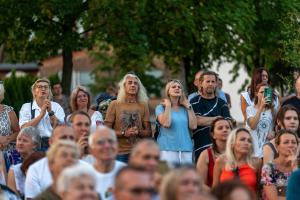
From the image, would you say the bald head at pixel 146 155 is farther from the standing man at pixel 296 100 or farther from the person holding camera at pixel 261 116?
the standing man at pixel 296 100

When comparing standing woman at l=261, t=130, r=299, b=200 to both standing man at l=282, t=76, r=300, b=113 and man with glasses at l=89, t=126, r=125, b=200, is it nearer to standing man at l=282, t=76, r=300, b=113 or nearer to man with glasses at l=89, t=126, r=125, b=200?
man with glasses at l=89, t=126, r=125, b=200

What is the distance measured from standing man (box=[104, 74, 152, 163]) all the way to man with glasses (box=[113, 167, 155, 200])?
655cm

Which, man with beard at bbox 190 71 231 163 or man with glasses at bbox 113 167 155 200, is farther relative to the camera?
man with beard at bbox 190 71 231 163

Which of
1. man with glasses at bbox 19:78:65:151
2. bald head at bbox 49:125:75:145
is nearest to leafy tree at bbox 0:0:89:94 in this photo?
man with glasses at bbox 19:78:65:151

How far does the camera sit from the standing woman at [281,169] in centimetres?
1377

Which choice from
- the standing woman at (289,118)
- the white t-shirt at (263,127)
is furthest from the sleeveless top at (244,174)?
the white t-shirt at (263,127)

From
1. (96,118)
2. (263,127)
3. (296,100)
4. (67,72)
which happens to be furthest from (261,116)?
(67,72)

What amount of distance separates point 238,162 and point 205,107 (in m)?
2.88

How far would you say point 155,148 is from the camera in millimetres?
10867

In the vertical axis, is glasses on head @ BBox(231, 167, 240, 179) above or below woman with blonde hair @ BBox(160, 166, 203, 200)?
below

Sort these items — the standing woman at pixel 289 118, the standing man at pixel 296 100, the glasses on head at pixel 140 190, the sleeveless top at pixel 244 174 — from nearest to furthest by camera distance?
the glasses on head at pixel 140 190
the sleeveless top at pixel 244 174
the standing woman at pixel 289 118
the standing man at pixel 296 100

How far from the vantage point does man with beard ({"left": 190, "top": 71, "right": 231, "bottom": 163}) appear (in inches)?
642

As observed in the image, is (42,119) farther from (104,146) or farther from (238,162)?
(104,146)

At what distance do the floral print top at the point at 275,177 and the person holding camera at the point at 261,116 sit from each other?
2612mm
